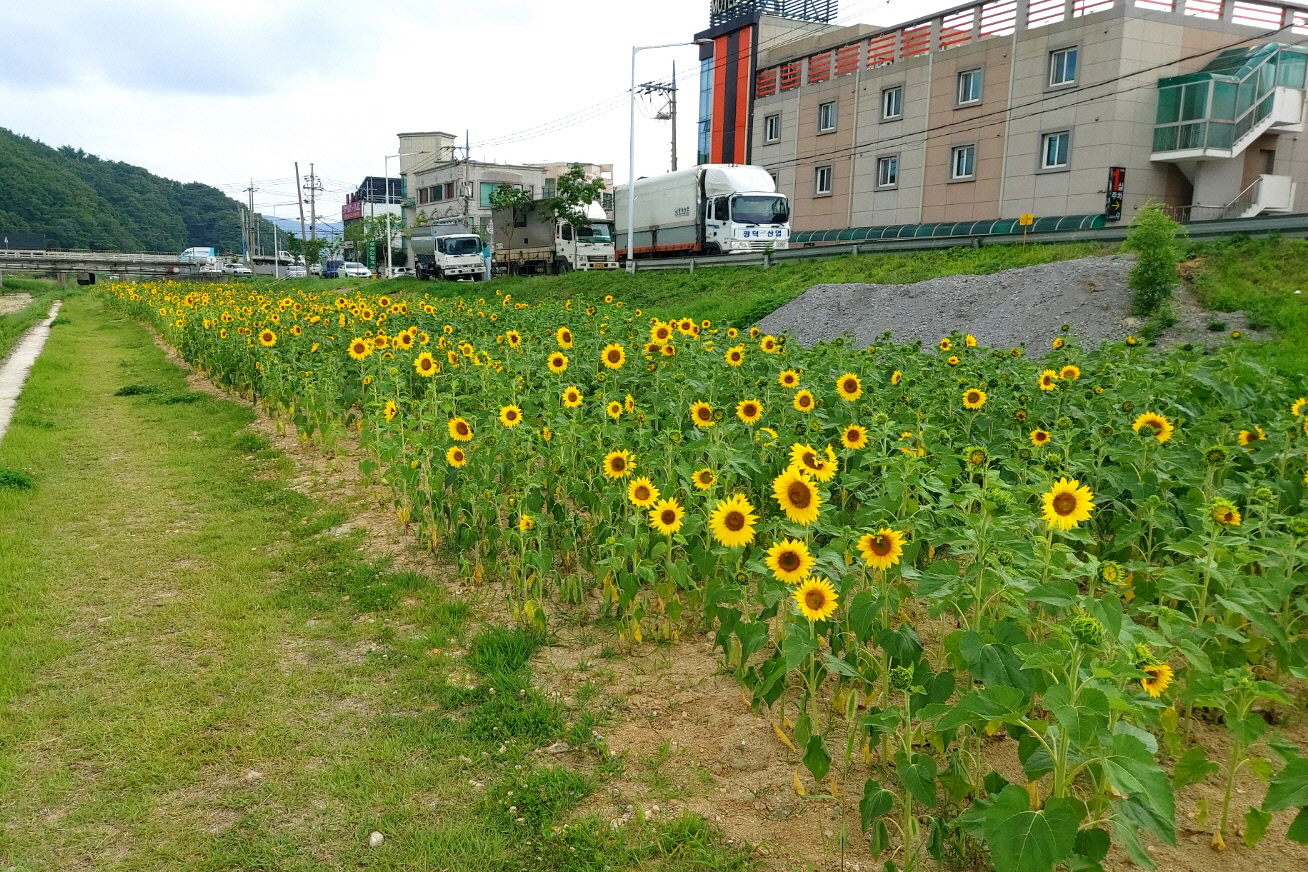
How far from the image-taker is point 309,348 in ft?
28.8

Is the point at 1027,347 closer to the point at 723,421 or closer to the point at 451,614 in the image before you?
the point at 723,421

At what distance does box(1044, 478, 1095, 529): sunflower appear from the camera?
3.02 meters

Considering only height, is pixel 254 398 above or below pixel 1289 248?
below

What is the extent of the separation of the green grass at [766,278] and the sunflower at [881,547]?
413 inches

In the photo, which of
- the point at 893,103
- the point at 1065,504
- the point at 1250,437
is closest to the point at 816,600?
the point at 1065,504

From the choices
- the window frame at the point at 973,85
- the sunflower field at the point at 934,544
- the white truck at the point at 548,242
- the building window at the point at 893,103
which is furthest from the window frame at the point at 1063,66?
the sunflower field at the point at 934,544

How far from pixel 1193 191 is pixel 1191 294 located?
57.5 ft

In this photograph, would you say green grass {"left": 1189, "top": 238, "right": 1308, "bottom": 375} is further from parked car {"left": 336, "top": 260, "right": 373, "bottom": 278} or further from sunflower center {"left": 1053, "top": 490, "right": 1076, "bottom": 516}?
parked car {"left": 336, "top": 260, "right": 373, "bottom": 278}

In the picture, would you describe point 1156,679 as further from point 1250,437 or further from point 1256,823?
point 1250,437

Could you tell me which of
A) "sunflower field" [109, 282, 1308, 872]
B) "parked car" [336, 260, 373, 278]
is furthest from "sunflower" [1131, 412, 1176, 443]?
"parked car" [336, 260, 373, 278]

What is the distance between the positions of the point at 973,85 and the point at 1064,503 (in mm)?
29732

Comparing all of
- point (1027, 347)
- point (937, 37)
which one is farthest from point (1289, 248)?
point (937, 37)

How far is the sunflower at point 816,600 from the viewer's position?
9.43 ft

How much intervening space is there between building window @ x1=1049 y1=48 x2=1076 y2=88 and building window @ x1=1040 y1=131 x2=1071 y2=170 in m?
1.41
